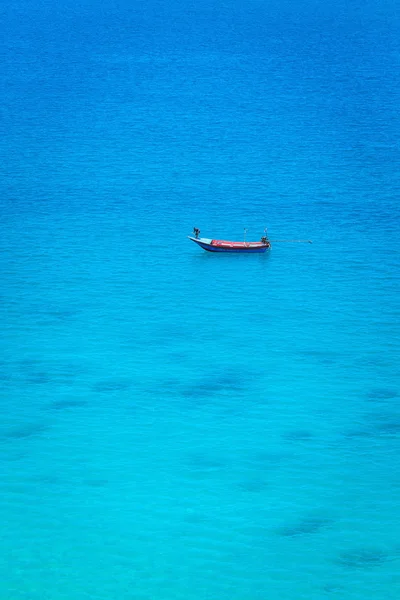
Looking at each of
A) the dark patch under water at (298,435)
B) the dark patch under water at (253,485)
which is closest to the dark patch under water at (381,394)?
the dark patch under water at (298,435)

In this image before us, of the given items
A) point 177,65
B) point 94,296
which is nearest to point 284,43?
point 177,65

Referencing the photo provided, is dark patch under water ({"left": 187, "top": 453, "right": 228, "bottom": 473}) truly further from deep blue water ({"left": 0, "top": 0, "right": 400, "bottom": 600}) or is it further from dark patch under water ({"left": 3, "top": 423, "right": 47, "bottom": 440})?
dark patch under water ({"left": 3, "top": 423, "right": 47, "bottom": 440})

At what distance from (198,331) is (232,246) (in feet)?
48.1

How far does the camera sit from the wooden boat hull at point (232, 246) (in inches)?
3162

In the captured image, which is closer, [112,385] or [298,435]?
[298,435]

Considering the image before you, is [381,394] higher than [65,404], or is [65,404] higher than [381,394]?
[381,394]

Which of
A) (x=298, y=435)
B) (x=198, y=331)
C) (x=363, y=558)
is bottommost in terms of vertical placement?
(x=363, y=558)

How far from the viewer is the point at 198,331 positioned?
2657 inches

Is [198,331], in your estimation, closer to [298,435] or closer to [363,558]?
[298,435]

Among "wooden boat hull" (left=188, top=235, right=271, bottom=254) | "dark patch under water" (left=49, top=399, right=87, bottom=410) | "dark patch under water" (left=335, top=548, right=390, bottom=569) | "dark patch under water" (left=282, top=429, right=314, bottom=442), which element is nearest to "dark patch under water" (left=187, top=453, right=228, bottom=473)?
"dark patch under water" (left=282, top=429, right=314, bottom=442)

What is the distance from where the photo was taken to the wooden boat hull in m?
80.3

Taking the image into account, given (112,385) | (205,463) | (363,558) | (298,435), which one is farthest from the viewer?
(112,385)

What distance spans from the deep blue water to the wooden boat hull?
755 millimetres

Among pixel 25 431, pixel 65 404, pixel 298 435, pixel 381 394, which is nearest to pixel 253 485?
pixel 298 435
